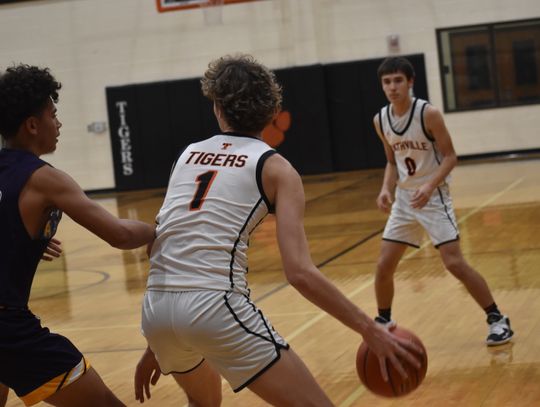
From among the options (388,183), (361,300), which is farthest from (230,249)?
(361,300)

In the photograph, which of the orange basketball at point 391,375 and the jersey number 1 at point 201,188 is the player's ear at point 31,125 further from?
the orange basketball at point 391,375

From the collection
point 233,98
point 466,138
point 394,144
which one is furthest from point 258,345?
point 466,138

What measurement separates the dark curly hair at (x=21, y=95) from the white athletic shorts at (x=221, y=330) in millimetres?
748

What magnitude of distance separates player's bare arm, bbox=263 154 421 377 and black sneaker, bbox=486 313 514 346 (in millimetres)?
3221

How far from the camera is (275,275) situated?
32.0 ft

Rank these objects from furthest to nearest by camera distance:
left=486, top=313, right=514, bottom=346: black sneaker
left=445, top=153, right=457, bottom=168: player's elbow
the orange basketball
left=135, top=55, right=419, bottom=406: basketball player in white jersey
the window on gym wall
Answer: the window on gym wall < left=445, top=153, right=457, bottom=168: player's elbow < left=486, top=313, right=514, bottom=346: black sneaker < the orange basketball < left=135, top=55, right=419, bottom=406: basketball player in white jersey

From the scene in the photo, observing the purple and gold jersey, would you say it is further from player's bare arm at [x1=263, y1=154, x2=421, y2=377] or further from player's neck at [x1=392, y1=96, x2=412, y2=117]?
player's neck at [x1=392, y1=96, x2=412, y2=117]

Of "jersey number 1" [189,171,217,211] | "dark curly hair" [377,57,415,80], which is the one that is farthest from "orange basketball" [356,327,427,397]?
"dark curly hair" [377,57,415,80]

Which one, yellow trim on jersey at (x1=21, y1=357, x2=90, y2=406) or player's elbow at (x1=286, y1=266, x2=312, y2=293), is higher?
player's elbow at (x1=286, y1=266, x2=312, y2=293)

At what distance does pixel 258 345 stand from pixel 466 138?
1763 centimetres

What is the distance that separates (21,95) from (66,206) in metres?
0.40

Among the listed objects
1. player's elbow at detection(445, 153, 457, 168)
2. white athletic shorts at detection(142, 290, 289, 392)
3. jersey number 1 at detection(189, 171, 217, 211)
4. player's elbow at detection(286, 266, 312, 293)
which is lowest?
white athletic shorts at detection(142, 290, 289, 392)

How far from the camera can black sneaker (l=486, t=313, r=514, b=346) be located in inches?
242

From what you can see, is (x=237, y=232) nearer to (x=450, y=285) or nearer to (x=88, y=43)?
(x=450, y=285)
